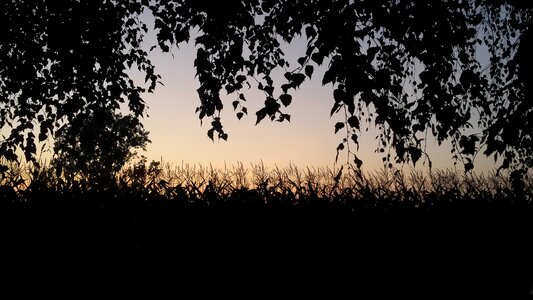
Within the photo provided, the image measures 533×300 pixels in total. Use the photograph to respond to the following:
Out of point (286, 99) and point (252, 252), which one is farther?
point (286, 99)

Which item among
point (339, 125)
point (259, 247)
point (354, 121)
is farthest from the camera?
point (259, 247)

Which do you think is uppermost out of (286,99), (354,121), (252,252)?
(286,99)

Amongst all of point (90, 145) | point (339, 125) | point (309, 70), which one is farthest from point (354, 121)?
point (90, 145)

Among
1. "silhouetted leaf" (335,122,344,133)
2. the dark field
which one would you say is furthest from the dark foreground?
"silhouetted leaf" (335,122,344,133)

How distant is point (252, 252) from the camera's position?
106 inches

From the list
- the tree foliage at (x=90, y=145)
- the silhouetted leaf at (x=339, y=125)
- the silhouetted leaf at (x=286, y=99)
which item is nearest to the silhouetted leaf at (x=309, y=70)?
the silhouetted leaf at (x=286, y=99)

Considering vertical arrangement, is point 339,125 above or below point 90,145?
below

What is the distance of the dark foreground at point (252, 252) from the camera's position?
2.35m

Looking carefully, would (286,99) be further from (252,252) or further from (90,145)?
(90,145)

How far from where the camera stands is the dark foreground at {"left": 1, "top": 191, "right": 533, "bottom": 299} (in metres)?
2.35

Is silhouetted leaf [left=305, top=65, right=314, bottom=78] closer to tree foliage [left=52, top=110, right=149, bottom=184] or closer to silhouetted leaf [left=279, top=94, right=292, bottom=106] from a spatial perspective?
silhouetted leaf [left=279, top=94, right=292, bottom=106]

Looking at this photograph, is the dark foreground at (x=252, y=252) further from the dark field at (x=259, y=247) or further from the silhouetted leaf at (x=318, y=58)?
the silhouetted leaf at (x=318, y=58)

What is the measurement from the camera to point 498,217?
394 centimetres

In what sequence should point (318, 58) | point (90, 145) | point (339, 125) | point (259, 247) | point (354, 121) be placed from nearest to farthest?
point (318, 58), point (354, 121), point (339, 125), point (259, 247), point (90, 145)
